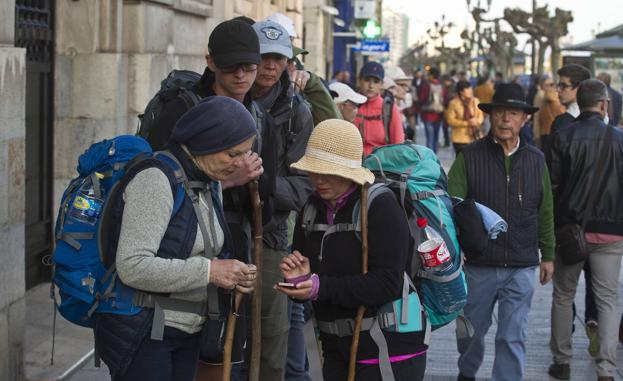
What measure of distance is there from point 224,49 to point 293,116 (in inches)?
36.2

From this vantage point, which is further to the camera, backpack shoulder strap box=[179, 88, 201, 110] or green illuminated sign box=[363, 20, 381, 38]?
green illuminated sign box=[363, 20, 381, 38]

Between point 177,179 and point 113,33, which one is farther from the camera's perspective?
point 113,33

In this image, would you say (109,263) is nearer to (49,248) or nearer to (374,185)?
(374,185)

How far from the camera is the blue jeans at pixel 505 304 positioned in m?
6.73

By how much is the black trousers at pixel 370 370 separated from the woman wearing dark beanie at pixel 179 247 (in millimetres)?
739

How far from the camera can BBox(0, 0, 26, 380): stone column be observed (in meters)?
6.28

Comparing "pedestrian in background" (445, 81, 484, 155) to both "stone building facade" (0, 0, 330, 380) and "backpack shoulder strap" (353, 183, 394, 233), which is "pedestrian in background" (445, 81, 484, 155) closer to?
"stone building facade" (0, 0, 330, 380)

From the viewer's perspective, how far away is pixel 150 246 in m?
3.90

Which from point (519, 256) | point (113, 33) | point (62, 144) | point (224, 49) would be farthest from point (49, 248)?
point (224, 49)

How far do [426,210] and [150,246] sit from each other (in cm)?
143

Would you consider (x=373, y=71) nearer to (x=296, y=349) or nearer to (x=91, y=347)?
(x=91, y=347)

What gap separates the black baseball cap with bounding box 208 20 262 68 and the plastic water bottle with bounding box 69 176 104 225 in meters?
1.03

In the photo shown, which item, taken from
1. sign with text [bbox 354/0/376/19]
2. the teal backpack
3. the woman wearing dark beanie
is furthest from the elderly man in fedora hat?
sign with text [bbox 354/0/376/19]

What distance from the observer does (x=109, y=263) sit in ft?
13.1
